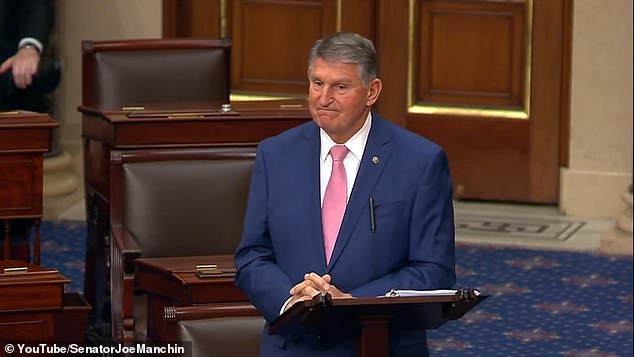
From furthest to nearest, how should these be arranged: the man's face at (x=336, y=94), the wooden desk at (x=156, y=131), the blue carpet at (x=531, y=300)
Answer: the blue carpet at (x=531, y=300)
the wooden desk at (x=156, y=131)
the man's face at (x=336, y=94)

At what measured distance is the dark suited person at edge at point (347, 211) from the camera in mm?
3879

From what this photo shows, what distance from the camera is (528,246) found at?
821cm

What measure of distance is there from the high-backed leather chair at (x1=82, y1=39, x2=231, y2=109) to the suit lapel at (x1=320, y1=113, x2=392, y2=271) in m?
2.92

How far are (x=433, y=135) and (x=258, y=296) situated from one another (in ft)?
17.3

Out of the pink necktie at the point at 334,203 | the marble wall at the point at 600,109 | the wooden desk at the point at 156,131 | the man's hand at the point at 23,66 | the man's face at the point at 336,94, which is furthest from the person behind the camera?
the marble wall at the point at 600,109

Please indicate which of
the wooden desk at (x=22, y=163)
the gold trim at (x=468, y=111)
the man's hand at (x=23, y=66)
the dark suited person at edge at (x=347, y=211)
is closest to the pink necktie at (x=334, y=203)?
the dark suited person at edge at (x=347, y=211)

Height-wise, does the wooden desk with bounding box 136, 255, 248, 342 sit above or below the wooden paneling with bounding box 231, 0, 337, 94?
below

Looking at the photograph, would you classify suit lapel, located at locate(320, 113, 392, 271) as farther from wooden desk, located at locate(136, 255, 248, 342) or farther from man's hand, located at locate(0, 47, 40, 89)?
man's hand, located at locate(0, 47, 40, 89)

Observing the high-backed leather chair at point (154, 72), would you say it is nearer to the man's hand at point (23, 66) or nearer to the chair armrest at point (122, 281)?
the man's hand at point (23, 66)

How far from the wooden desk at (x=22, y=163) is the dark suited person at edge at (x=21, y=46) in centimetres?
131

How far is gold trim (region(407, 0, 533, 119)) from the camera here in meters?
8.88

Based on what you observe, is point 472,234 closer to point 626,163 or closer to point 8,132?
point 626,163

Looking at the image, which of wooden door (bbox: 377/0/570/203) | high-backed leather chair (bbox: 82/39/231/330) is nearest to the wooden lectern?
high-backed leather chair (bbox: 82/39/231/330)

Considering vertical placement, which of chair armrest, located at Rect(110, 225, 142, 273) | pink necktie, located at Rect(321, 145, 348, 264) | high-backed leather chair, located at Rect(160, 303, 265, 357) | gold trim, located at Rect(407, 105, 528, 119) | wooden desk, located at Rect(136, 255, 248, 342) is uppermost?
pink necktie, located at Rect(321, 145, 348, 264)
